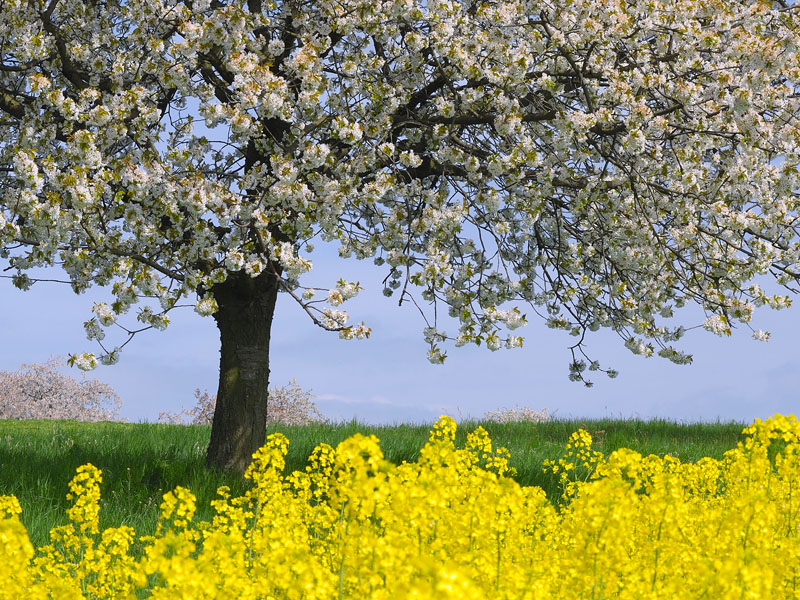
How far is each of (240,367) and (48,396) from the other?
1684cm

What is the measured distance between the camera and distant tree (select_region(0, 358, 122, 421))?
23531 mm

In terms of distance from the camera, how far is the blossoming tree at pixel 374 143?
8.09m

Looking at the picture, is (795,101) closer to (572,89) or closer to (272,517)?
(572,89)

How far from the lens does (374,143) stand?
29.0 feet

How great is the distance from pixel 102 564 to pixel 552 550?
10.0 feet

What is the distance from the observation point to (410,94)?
899 centimetres

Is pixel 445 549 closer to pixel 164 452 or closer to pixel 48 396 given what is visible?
pixel 164 452

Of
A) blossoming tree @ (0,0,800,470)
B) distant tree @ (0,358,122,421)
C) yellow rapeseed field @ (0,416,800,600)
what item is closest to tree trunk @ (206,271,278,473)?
blossoming tree @ (0,0,800,470)

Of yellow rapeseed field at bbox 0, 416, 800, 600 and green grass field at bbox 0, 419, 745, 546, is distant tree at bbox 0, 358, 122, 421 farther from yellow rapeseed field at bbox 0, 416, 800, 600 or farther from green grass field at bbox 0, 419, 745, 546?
yellow rapeseed field at bbox 0, 416, 800, 600

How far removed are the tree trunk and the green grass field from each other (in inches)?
16.3

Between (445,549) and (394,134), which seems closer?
(445,549)

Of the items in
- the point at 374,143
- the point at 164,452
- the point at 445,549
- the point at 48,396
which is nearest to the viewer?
the point at 445,549

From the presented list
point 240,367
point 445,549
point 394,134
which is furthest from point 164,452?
point 445,549

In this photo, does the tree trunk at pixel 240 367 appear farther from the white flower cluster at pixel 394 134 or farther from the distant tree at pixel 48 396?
the distant tree at pixel 48 396
